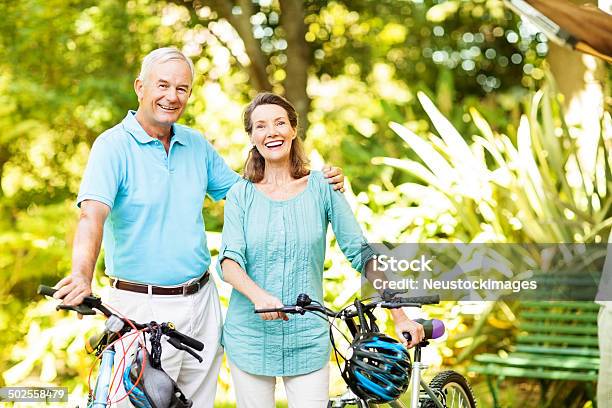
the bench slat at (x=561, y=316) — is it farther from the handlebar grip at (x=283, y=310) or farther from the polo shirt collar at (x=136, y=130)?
the handlebar grip at (x=283, y=310)

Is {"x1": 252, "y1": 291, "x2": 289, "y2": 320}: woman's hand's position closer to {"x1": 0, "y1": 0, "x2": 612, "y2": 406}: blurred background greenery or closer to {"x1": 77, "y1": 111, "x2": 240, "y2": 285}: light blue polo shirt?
{"x1": 77, "y1": 111, "x2": 240, "y2": 285}: light blue polo shirt

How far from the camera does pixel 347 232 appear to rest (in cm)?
271

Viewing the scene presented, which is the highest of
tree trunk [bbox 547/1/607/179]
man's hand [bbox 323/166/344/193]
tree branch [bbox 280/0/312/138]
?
tree branch [bbox 280/0/312/138]

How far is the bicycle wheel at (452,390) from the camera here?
318cm

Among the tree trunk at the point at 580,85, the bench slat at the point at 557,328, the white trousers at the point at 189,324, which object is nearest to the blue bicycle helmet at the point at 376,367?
the white trousers at the point at 189,324

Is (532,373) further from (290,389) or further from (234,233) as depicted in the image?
(234,233)

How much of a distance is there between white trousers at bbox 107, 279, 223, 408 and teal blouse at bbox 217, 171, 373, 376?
0.16 metres

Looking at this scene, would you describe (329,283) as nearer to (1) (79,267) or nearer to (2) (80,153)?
(2) (80,153)

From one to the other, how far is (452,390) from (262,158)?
1175 millimetres

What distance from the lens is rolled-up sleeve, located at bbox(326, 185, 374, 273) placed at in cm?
269

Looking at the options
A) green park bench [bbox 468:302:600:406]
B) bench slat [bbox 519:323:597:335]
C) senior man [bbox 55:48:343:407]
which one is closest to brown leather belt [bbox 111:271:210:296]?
senior man [bbox 55:48:343:407]

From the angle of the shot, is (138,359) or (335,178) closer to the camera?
(138,359)

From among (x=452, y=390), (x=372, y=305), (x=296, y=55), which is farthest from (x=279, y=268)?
(x=296, y=55)

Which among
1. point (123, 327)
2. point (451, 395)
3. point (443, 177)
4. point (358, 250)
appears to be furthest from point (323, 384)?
point (443, 177)
